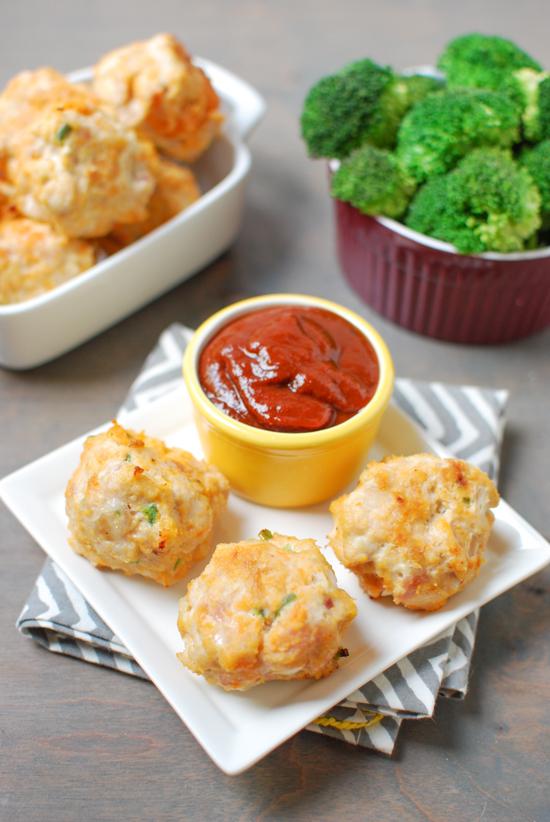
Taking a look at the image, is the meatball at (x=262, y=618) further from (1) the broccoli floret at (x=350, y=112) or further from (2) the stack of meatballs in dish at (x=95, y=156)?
(1) the broccoli floret at (x=350, y=112)

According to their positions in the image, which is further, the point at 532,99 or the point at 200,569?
the point at 532,99

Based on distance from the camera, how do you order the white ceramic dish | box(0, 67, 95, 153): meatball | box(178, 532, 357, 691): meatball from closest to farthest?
box(178, 532, 357, 691): meatball
the white ceramic dish
box(0, 67, 95, 153): meatball

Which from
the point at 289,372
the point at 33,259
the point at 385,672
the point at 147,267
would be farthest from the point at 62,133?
the point at 385,672

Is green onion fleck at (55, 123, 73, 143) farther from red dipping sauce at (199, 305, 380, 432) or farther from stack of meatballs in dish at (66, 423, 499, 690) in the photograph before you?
stack of meatballs in dish at (66, 423, 499, 690)

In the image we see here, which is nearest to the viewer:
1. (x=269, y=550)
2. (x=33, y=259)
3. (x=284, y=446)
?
(x=269, y=550)

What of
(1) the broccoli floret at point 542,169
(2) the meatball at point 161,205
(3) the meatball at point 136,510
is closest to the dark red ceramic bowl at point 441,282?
Answer: (1) the broccoli floret at point 542,169

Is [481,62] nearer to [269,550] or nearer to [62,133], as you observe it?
[62,133]

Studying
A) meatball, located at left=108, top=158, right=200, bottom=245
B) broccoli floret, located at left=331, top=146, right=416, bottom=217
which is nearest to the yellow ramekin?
broccoli floret, located at left=331, top=146, right=416, bottom=217

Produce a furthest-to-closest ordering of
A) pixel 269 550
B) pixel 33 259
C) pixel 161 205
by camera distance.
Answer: pixel 161 205 → pixel 33 259 → pixel 269 550
